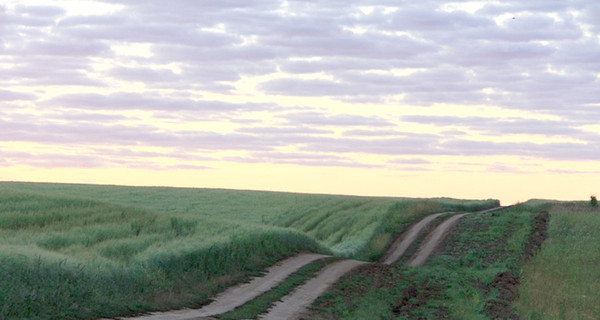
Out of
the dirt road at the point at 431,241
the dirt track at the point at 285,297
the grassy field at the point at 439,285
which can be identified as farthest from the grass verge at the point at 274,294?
the dirt road at the point at 431,241

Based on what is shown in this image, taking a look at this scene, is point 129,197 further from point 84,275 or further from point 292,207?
point 84,275

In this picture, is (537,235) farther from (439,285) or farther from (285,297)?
(285,297)

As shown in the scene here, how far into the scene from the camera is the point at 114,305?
2266cm

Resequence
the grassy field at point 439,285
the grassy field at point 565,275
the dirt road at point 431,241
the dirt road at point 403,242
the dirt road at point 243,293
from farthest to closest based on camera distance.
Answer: the dirt road at point 403,242
the dirt road at point 431,241
the grassy field at point 565,275
the grassy field at point 439,285
the dirt road at point 243,293

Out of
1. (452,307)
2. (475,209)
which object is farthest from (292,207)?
(452,307)

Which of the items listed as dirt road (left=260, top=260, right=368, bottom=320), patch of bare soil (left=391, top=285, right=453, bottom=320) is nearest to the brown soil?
dirt road (left=260, top=260, right=368, bottom=320)

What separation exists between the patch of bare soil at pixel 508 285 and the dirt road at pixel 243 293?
27.0 feet

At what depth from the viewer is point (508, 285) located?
34531 mm

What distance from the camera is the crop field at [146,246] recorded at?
22.3 meters

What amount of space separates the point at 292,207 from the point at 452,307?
46572 mm

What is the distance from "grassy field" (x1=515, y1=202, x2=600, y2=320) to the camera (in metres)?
29.7

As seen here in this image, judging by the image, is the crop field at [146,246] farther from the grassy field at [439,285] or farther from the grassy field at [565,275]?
the grassy field at [565,275]

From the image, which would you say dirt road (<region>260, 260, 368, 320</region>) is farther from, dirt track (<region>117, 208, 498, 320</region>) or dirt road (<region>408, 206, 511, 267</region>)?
dirt road (<region>408, 206, 511, 267</region>)

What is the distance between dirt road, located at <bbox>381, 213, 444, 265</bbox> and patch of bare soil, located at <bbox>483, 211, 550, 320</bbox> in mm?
7654
